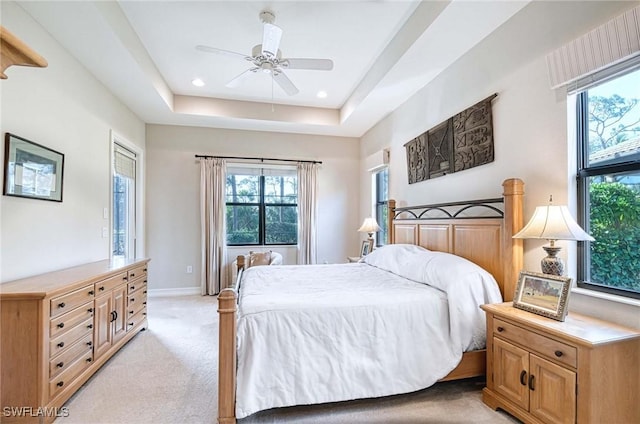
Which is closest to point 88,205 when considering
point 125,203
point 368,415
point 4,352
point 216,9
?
point 125,203

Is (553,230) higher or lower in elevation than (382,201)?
lower

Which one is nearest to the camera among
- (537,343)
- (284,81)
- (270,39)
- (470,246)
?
(537,343)

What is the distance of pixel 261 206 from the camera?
5.60 m

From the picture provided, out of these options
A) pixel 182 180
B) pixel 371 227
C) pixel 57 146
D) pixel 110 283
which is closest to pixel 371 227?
pixel 371 227

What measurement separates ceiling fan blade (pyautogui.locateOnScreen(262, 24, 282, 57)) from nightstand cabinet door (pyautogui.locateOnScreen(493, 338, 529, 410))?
282 cm

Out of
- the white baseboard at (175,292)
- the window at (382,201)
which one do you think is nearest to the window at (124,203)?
the white baseboard at (175,292)

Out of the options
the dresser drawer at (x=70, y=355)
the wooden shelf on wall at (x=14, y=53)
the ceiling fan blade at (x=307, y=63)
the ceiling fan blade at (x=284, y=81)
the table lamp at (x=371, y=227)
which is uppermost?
the ceiling fan blade at (x=307, y=63)

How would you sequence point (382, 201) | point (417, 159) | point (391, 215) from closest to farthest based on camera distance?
point (417, 159) → point (391, 215) → point (382, 201)

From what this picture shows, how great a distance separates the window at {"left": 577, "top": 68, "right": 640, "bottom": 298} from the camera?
1720mm

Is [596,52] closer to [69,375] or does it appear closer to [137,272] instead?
[69,375]

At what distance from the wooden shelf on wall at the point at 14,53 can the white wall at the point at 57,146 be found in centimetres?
134

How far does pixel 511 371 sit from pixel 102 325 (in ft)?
10.4

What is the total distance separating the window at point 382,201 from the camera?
16.1 feet

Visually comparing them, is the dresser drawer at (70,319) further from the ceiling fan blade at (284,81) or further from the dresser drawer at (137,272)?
the ceiling fan blade at (284,81)
